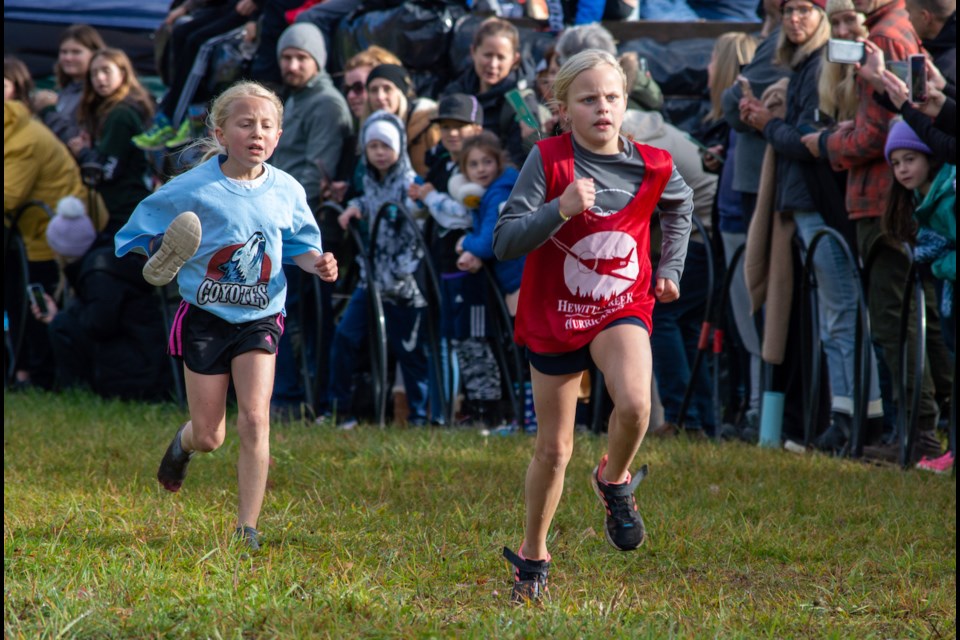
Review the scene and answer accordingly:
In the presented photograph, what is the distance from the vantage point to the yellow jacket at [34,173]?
449 inches

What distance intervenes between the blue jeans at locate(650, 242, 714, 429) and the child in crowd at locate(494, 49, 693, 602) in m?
3.61

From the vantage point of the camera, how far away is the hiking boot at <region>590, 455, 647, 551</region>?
4.84m

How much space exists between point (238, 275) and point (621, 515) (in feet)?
5.70

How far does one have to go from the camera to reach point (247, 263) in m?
5.43

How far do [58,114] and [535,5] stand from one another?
437 cm

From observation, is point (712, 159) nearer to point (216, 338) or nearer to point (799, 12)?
point (799, 12)

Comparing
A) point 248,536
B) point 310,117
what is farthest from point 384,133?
point 248,536

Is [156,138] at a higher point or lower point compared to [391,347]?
higher

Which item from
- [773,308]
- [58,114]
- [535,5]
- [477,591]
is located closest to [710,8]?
[535,5]

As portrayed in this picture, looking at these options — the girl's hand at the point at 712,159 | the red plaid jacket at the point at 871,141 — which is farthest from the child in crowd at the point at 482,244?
the red plaid jacket at the point at 871,141

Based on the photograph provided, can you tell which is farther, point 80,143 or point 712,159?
point 80,143

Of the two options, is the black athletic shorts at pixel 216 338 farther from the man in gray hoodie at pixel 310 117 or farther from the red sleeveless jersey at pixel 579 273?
the man in gray hoodie at pixel 310 117

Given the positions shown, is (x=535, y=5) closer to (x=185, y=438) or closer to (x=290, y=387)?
(x=290, y=387)

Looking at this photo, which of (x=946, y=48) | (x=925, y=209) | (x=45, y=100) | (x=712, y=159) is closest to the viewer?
(x=925, y=209)
